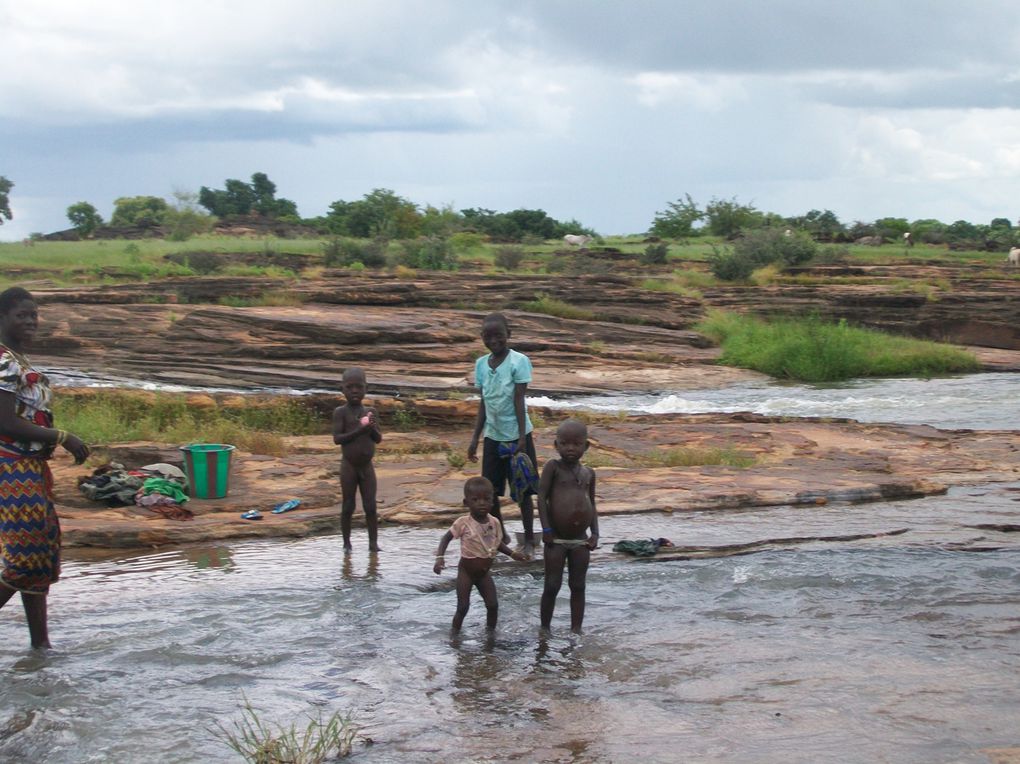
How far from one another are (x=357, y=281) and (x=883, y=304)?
43.7 feet

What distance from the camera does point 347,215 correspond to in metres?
47.3

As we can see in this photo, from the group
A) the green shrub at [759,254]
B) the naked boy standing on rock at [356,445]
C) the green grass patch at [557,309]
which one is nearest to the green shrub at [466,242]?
the green shrub at [759,254]

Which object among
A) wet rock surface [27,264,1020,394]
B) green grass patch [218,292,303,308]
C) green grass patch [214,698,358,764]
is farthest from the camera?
green grass patch [218,292,303,308]

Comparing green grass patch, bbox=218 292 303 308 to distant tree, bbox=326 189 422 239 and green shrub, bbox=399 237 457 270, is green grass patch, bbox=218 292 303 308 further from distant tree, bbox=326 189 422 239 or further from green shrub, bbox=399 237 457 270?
distant tree, bbox=326 189 422 239

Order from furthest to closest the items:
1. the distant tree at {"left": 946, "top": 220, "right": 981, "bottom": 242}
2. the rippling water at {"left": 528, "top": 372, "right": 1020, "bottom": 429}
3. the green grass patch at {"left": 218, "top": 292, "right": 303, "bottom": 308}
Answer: the distant tree at {"left": 946, "top": 220, "right": 981, "bottom": 242}, the green grass patch at {"left": 218, "top": 292, "right": 303, "bottom": 308}, the rippling water at {"left": 528, "top": 372, "right": 1020, "bottom": 429}

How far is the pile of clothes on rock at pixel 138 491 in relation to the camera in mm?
8250

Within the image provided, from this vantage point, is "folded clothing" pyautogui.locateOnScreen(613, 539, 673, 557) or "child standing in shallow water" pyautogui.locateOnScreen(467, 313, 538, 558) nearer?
"child standing in shallow water" pyautogui.locateOnScreen(467, 313, 538, 558)

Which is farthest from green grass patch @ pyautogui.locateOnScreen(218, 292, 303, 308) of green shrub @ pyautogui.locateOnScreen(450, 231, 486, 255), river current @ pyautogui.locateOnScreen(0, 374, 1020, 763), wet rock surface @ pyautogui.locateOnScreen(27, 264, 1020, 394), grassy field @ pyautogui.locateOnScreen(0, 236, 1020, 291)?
green shrub @ pyautogui.locateOnScreen(450, 231, 486, 255)

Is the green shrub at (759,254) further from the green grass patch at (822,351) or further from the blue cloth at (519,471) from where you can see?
the blue cloth at (519,471)

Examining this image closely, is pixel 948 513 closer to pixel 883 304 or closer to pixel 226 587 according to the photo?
pixel 226 587

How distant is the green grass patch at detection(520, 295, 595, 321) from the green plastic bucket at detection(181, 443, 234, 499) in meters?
16.6

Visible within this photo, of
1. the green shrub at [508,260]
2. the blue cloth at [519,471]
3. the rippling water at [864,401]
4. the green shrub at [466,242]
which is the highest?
the green shrub at [466,242]

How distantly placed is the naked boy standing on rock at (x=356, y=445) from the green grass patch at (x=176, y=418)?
4025 mm

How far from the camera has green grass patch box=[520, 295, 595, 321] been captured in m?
25.0
